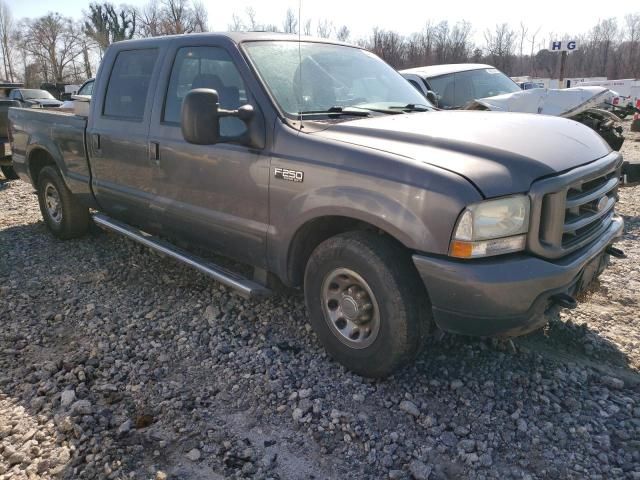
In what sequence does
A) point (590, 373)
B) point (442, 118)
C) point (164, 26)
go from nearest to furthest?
1. point (590, 373)
2. point (442, 118)
3. point (164, 26)

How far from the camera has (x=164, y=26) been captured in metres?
37.4

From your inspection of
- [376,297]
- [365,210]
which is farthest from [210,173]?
[376,297]

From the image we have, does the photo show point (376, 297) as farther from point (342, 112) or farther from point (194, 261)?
point (194, 261)

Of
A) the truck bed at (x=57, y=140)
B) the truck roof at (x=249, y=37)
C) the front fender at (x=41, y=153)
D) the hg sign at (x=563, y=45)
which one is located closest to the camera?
the truck roof at (x=249, y=37)

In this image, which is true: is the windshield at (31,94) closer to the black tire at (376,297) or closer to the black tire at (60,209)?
the black tire at (60,209)

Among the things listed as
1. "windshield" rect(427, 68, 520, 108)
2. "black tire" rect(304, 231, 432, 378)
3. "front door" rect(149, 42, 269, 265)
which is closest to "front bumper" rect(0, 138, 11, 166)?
"front door" rect(149, 42, 269, 265)

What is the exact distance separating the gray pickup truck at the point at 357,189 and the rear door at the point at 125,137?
21mm

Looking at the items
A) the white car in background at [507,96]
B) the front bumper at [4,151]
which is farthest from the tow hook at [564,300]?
the front bumper at [4,151]

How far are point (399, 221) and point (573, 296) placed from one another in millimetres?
1037

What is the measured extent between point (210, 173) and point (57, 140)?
2.62 m

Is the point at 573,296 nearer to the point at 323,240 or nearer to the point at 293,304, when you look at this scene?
the point at 323,240

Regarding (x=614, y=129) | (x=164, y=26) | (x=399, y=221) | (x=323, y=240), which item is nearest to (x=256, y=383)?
(x=323, y=240)

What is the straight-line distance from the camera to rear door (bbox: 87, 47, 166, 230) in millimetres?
4258

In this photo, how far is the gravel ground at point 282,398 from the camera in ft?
8.25
